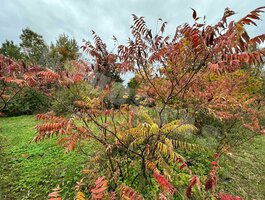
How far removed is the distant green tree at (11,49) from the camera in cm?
2081

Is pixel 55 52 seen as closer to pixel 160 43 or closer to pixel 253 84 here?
pixel 253 84

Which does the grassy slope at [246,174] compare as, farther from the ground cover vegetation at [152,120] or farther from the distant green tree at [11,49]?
the distant green tree at [11,49]

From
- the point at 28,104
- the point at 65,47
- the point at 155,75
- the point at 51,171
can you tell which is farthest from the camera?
the point at 65,47

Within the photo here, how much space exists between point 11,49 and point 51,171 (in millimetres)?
21859

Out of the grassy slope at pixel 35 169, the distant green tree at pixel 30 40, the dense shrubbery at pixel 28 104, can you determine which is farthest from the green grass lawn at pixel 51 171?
the distant green tree at pixel 30 40

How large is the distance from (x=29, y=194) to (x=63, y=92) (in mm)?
6568

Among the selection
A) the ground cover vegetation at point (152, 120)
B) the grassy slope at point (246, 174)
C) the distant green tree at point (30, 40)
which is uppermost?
the distant green tree at point (30, 40)

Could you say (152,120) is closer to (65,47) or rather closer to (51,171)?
(51,171)

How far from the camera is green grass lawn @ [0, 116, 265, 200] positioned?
3266 millimetres

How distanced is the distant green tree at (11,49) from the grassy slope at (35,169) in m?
19.2

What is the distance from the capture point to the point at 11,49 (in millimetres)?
21016

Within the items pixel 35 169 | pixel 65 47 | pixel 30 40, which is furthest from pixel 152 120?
pixel 30 40

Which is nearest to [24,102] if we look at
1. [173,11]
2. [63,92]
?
[63,92]

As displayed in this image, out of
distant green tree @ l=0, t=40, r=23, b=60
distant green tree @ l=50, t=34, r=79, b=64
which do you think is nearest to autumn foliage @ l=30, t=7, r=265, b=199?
distant green tree @ l=50, t=34, r=79, b=64
